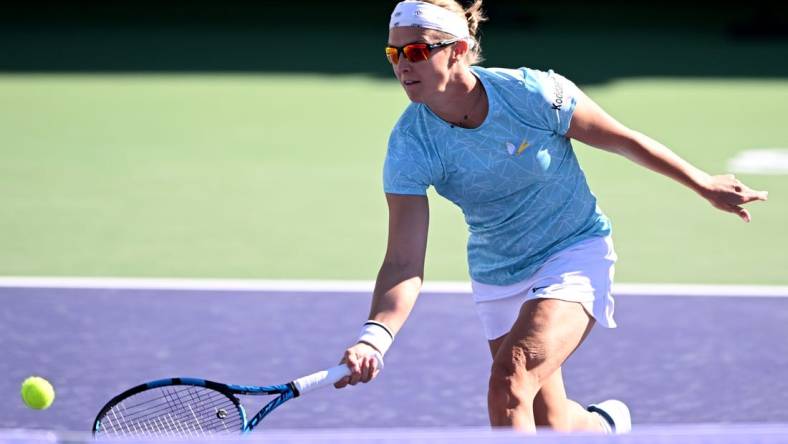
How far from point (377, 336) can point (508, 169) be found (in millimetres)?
749

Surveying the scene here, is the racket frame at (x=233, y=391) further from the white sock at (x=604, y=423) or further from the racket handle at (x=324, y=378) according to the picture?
the white sock at (x=604, y=423)

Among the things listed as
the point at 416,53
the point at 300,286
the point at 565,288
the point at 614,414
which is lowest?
the point at 300,286

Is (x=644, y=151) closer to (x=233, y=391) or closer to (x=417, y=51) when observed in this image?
(x=417, y=51)

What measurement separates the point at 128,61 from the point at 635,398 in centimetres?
865

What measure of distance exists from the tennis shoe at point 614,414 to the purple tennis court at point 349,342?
0.35m

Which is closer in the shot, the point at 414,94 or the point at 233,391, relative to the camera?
the point at 233,391

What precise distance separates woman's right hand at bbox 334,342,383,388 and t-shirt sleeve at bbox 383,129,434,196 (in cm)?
62

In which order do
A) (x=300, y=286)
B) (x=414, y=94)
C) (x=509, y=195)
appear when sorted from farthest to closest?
1. (x=300, y=286)
2. (x=509, y=195)
3. (x=414, y=94)

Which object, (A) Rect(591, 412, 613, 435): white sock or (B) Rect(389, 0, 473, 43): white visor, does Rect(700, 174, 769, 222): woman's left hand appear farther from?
(B) Rect(389, 0, 473, 43): white visor

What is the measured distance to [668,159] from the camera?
167 inches

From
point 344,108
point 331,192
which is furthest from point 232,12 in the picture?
point 331,192

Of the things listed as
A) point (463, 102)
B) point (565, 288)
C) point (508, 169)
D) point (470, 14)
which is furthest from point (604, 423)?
point (470, 14)

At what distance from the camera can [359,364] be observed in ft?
11.8

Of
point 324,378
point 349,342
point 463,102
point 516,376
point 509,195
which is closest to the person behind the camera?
point 324,378
